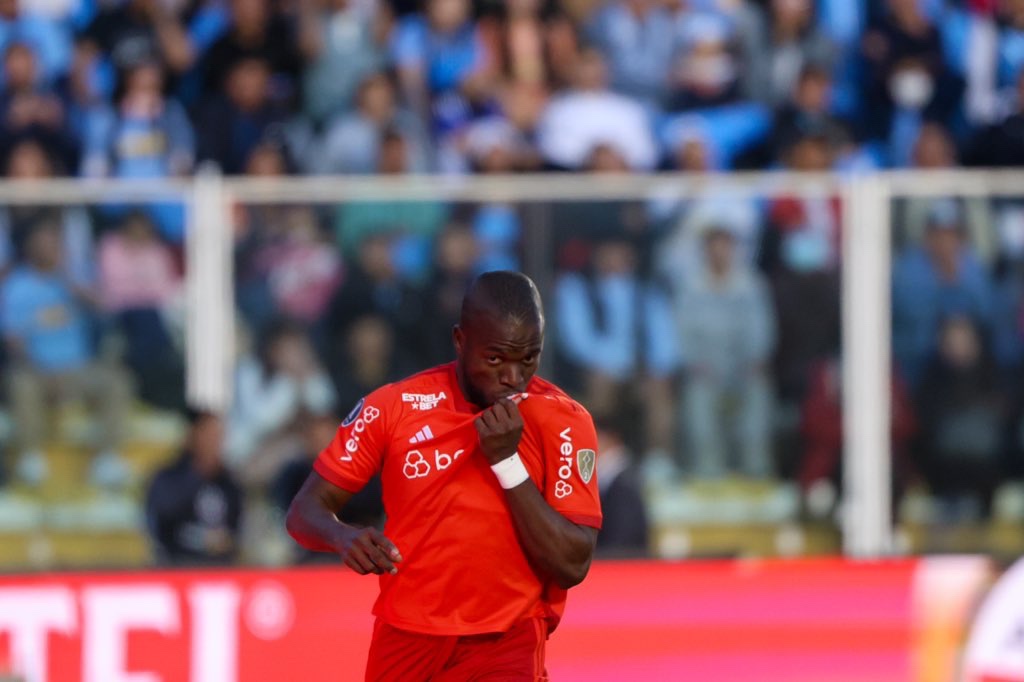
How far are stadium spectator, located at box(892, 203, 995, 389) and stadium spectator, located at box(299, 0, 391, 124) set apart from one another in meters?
4.01

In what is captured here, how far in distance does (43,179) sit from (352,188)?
7.72 ft

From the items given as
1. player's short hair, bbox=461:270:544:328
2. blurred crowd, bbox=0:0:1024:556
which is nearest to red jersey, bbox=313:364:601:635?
player's short hair, bbox=461:270:544:328

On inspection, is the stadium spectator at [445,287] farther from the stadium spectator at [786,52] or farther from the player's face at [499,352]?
the player's face at [499,352]

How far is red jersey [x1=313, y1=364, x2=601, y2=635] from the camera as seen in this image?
5355 mm

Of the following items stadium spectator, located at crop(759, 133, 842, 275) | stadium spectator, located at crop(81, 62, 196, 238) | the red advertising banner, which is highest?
stadium spectator, located at crop(81, 62, 196, 238)

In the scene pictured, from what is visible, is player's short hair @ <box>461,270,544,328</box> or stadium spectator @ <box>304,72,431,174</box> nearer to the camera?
player's short hair @ <box>461,270,544,328</box>

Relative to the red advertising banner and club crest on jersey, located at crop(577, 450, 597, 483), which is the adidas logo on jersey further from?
the red advertising banner

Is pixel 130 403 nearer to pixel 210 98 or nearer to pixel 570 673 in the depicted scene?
pixel 210 98

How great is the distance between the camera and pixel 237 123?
40.6 ft

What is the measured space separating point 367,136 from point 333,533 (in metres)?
7.17

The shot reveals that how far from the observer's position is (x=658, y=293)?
10664 mm

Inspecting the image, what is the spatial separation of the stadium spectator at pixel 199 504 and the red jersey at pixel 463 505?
499cm

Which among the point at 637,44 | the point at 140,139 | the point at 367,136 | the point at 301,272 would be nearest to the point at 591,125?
the point at 637,44

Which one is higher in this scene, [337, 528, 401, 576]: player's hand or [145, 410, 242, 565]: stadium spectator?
[337, 528, 401, 576]: player's hand
